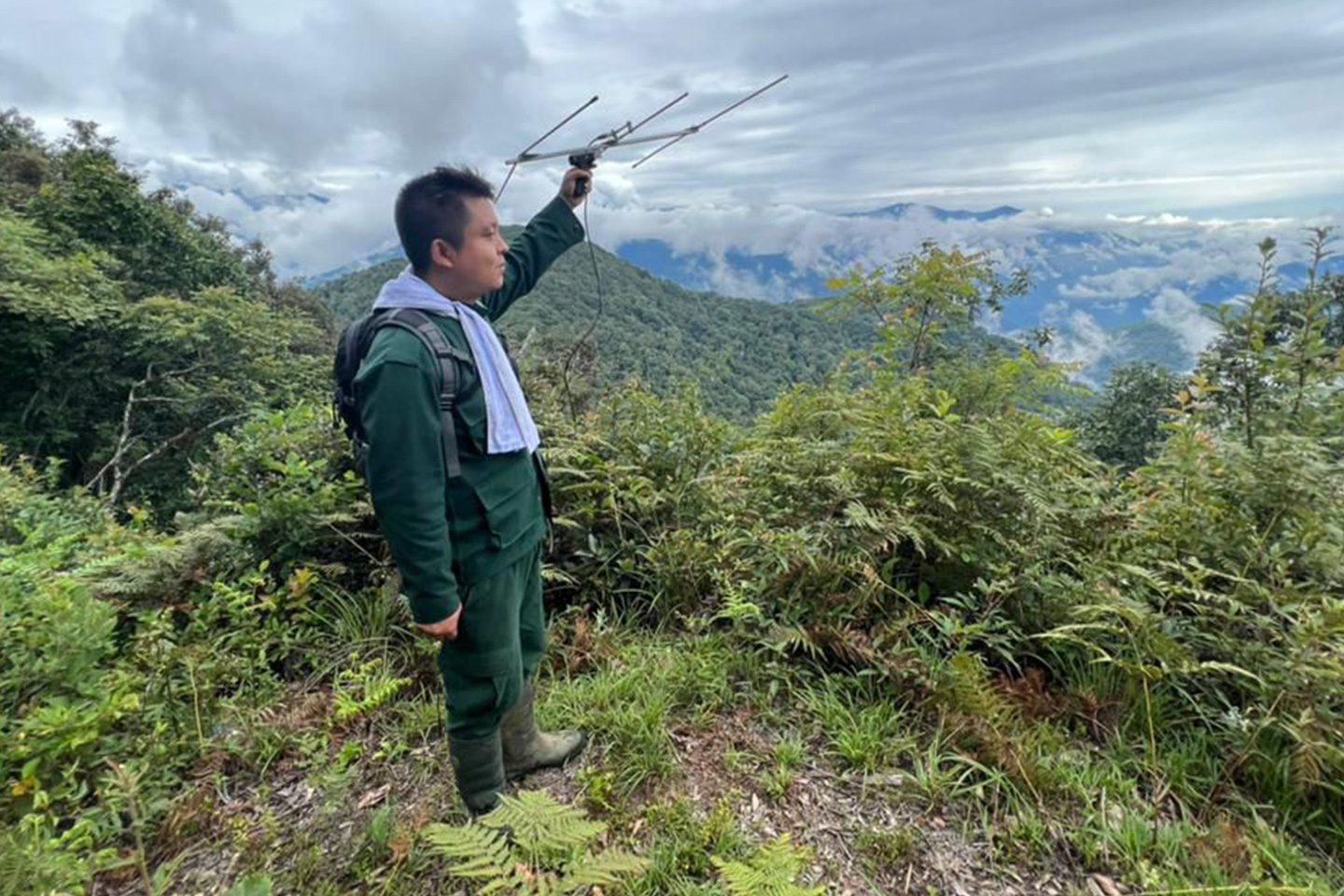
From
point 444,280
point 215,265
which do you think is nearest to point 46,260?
point 215,265

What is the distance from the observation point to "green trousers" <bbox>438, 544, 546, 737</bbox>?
7.17 ft

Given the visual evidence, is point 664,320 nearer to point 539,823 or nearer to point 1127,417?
point 1127,417

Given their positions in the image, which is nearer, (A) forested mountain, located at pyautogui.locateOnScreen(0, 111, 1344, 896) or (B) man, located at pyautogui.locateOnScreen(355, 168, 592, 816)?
(B) man, located at pyautogui.locateOnScreen(355, 168, 592, 816)

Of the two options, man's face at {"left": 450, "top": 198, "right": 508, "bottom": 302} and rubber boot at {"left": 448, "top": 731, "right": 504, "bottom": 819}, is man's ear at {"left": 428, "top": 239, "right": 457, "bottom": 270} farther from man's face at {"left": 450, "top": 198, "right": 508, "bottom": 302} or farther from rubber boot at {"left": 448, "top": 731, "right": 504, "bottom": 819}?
rubber boot at {"left": 448, "top": 731, "right": 504, "bottom": 819}

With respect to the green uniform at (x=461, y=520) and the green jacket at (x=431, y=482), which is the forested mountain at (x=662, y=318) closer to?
the green uniform at (x=461, y=520)

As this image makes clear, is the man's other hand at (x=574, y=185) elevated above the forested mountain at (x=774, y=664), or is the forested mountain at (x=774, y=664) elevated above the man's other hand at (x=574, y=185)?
the man's other hand at (x=574, y=185)

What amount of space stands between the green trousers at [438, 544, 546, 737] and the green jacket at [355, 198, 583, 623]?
9 centimetres

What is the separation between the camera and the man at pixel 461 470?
74.3 inches

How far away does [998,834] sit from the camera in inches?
92.3

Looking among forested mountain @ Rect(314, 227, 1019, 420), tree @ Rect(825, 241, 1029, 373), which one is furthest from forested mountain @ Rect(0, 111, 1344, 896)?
forested mountain @ Rect(314, 227, 1019, 420)

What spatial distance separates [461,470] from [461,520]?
0.17m

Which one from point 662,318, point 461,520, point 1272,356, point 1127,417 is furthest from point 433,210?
point 662,318

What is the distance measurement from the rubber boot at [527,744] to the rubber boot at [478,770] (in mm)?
195

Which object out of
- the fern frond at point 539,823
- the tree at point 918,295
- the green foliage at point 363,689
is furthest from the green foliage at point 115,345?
the fern frond at point 539,823
